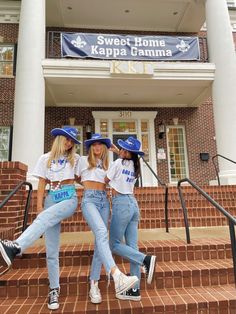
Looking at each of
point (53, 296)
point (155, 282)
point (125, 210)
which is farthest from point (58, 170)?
point (155, 282)

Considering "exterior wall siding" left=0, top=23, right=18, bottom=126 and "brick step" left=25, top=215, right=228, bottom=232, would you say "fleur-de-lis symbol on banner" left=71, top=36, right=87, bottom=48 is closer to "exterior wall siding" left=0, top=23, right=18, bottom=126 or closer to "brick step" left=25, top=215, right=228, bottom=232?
"exterior wall siding" left=0, top=23, right=18, bottom=126

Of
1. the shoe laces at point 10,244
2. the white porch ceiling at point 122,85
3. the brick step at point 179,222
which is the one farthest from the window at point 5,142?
the shoe laces at point 10,244

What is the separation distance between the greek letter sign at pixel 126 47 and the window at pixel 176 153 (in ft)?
10.2

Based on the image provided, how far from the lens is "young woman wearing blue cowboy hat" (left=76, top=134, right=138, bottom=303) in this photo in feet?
8.68

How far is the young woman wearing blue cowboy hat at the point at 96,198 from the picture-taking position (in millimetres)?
2645

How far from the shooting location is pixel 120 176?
289 cm

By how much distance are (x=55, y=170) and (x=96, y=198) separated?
1.65 ft

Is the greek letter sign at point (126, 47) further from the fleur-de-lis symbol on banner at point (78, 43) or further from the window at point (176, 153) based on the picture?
the window at point (176, 153)

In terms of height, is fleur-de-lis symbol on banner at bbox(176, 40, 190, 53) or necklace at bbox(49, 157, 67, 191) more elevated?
fleur-de-lis symbol on banner at bbox(176, 40, 190, 53)

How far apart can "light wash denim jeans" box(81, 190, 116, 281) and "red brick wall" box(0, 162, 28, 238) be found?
1.85 m

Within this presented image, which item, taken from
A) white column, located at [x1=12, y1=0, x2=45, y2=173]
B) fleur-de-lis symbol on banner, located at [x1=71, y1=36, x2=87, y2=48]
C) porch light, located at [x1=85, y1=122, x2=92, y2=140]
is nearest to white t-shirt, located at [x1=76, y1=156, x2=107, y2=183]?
white column, located at [x1=12, y1=0, x2=45, y2=173]

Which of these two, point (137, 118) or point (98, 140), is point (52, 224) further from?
point (137, 118)

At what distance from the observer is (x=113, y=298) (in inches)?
117

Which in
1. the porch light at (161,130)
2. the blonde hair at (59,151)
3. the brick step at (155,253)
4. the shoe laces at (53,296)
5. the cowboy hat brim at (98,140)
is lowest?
the shoe laces at (53,296)
